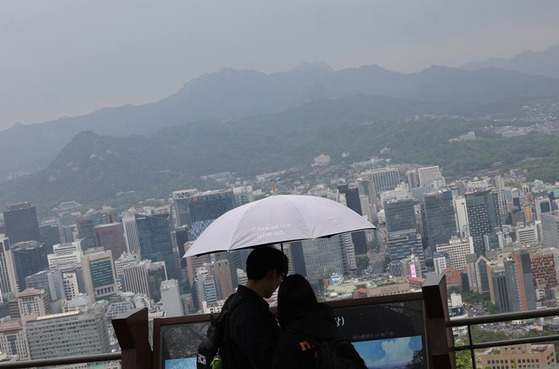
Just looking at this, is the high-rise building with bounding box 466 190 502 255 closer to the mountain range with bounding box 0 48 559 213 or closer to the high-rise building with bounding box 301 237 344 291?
the high-rise building with bounding box 301 237 344 291

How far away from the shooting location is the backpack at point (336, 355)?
1758mm

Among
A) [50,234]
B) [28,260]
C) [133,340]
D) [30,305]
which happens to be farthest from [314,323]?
[50,234]

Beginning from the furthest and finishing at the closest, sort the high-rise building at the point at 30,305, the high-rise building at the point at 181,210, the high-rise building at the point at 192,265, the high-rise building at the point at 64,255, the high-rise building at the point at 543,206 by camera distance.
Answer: the high-rise building at the point at 181,210, the high-rise building at the point at 64,255, the high-rise building at the point at 543,206, the high-rise building at the point at 192,265, the high-rise building at the point at 30,305

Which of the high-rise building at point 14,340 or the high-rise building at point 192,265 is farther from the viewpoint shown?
the high-rise building at point 192,265

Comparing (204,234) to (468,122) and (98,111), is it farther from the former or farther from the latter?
(98,111)

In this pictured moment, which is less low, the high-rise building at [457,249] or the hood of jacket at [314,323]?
the hood of jacket at [314,323]

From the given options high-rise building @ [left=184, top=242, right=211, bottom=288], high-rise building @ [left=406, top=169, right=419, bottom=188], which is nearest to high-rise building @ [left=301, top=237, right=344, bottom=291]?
high-rise building @ [left=184, top=242, right=211, bottom=288]

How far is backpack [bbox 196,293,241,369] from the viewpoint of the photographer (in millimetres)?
1843

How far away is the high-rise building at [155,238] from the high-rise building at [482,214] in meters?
19.1

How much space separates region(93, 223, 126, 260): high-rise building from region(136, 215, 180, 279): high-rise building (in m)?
2.04

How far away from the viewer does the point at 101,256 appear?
49469 millimetres

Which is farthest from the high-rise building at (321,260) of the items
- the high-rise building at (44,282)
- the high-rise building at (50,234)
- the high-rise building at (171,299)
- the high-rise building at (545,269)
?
the high-rise building at (50,234)

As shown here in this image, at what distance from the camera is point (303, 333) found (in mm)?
1767

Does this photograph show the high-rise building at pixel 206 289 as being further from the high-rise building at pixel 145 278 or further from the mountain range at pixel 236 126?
the mountain range at pixel 236 126
